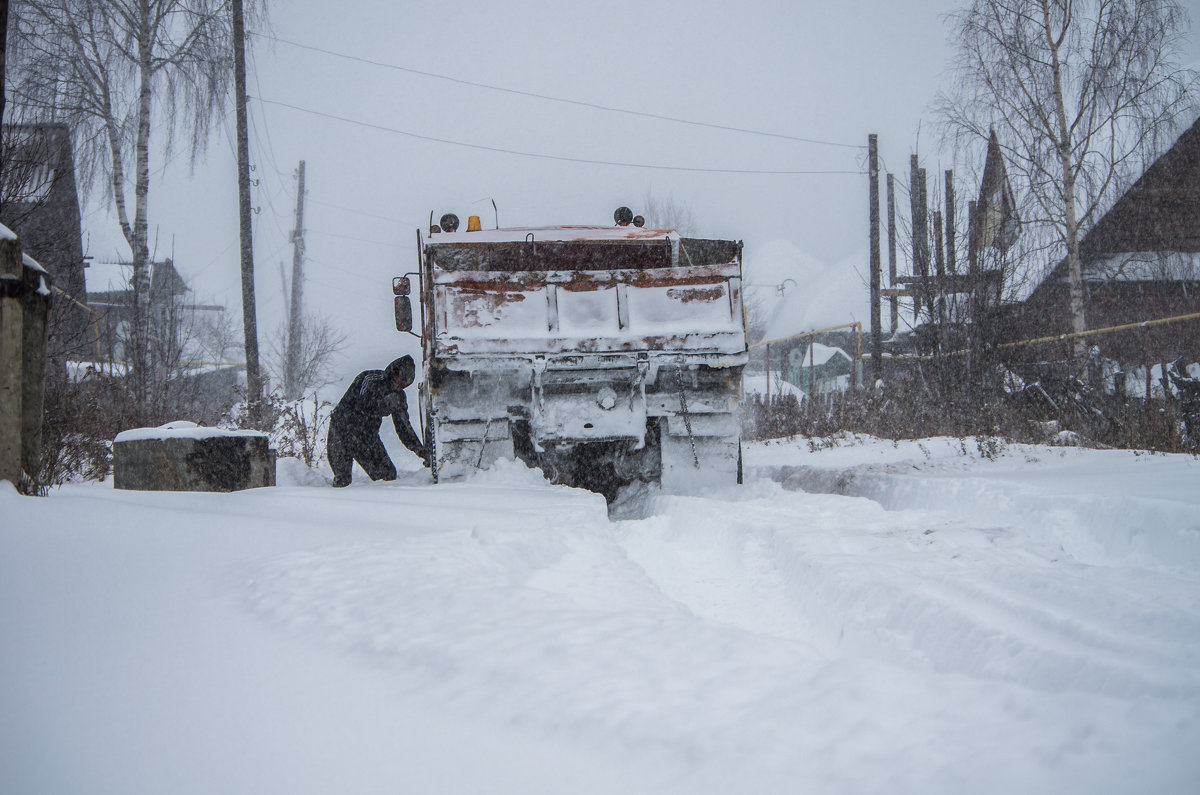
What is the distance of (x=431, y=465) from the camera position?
6.71 meters

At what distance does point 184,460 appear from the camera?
550 cm

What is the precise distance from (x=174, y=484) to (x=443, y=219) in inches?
124

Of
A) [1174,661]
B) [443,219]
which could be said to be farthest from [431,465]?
[1174,661]

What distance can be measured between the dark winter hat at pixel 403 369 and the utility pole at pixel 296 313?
10843 millimetres

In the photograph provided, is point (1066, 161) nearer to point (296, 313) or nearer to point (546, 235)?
point (546, 235)

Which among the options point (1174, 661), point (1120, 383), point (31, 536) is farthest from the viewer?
point (1120, 383)

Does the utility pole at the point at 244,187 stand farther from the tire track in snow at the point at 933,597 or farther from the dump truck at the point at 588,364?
the tire track in snow at the point at 933,597

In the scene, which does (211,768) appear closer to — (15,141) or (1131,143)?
(15,141)

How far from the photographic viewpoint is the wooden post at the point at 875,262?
58.1 ft

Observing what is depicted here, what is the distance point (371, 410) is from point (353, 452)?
399 millimetres

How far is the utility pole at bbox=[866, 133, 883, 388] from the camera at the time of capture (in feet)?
58.1

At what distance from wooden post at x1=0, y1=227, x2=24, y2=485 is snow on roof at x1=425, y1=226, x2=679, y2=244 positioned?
3.48 meters

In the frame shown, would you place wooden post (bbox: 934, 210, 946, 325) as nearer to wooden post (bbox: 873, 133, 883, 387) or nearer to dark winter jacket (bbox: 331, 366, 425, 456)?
wooden post (bbox: 873, 133, 883, 387)

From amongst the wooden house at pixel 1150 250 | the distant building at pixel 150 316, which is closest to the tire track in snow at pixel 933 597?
the distant building at pixel 150 316
